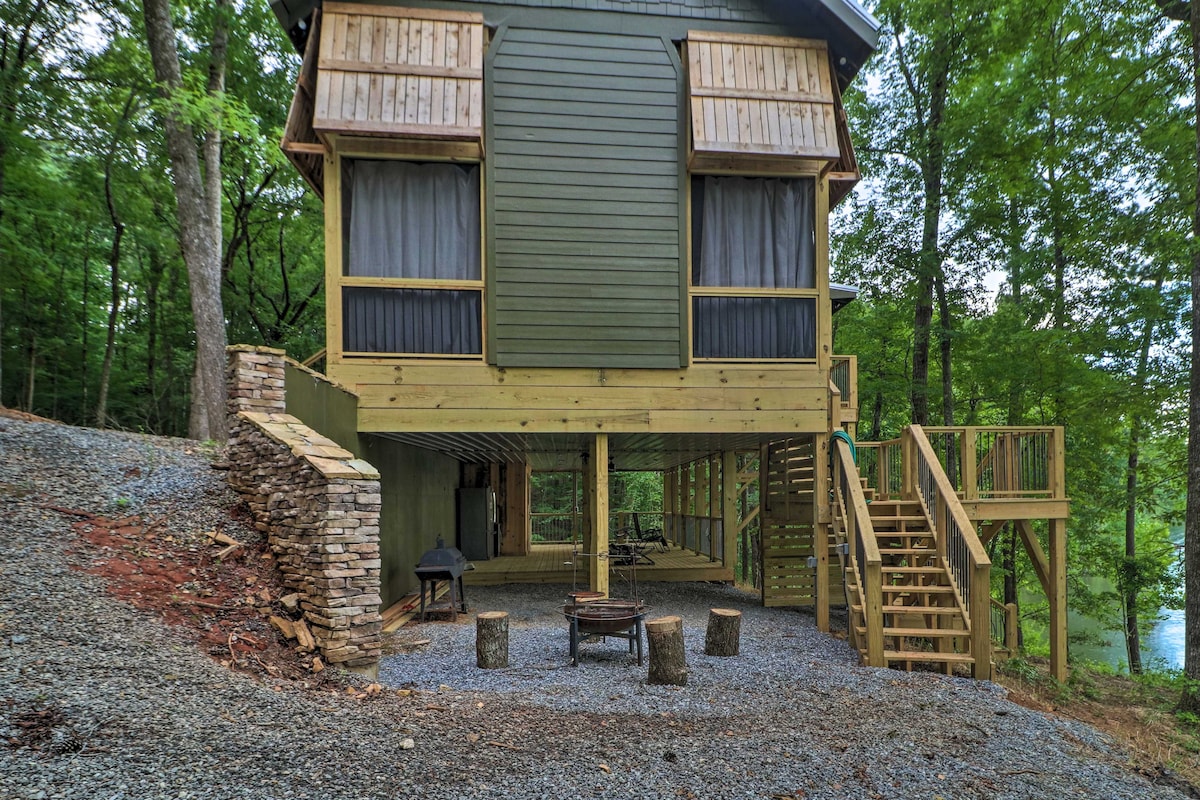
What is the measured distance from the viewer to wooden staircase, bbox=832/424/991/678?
620 cm

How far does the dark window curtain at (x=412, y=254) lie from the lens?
25.1 feet

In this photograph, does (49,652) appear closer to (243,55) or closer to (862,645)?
(862,645)

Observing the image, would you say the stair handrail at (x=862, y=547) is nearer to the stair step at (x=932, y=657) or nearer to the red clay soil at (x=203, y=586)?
the stair step at (x=932, y=657)

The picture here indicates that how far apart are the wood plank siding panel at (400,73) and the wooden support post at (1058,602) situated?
8.19 metres

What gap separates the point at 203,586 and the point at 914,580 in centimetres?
A: 727

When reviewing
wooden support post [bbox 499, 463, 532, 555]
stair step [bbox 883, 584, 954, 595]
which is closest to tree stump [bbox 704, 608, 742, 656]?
stair step [bbox 883, 584, 954, 595]

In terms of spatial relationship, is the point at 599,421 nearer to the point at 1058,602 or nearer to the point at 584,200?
the point at 584,200

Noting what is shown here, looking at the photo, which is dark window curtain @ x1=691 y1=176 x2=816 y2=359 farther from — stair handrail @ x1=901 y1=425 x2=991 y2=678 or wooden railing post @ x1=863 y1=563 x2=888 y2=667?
wooden railing post @ x1=863 y1=563 x2=888 y2=667

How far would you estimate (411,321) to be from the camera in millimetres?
7703

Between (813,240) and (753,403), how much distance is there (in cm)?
210

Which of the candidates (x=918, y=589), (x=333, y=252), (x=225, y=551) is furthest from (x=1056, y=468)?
(x=225, y=551)

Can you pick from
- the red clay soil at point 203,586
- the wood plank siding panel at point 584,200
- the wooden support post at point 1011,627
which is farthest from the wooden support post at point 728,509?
the red clay soil at point 203,586

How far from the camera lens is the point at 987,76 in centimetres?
1141

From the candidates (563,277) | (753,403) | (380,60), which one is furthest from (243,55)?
(753,403)
